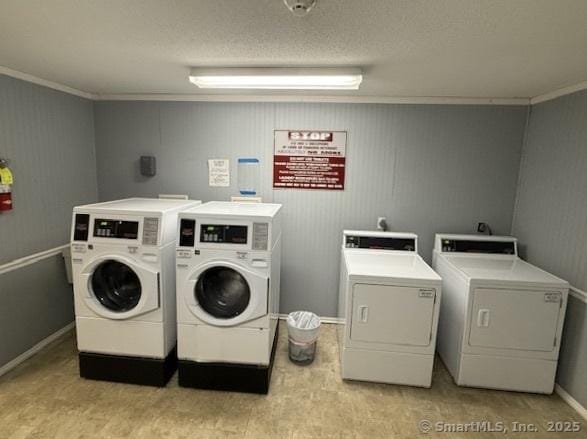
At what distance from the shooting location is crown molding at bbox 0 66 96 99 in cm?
238

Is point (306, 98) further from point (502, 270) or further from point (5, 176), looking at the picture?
point (5, 176)

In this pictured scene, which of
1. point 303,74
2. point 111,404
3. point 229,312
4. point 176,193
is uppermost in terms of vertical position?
point 303,74

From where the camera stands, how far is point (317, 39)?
5.57 feet

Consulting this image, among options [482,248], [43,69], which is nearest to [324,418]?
[482,248]

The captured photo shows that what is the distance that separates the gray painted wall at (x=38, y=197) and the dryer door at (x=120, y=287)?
73cm

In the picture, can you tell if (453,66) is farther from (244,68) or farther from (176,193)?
(176,193)

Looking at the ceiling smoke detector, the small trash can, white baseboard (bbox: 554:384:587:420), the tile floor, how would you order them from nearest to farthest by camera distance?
the ceiling smoke detector, the tile floor, white baseboard (bbox: 554:384:587:420), the small trash can

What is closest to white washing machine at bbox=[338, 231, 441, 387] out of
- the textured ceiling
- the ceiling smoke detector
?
the textured ceiling

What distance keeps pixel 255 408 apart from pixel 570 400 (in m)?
2.21

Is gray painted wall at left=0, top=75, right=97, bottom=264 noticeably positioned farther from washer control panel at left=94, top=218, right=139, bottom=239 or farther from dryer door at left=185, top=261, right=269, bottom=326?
dryer door at left=185, top=261, right=269, bottom=326

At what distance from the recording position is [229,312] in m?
2.31

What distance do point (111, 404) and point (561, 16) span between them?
3.27 m

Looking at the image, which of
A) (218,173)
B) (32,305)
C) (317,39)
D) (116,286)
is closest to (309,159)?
(218,173)

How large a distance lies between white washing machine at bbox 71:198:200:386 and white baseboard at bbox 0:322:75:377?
0.60 m
